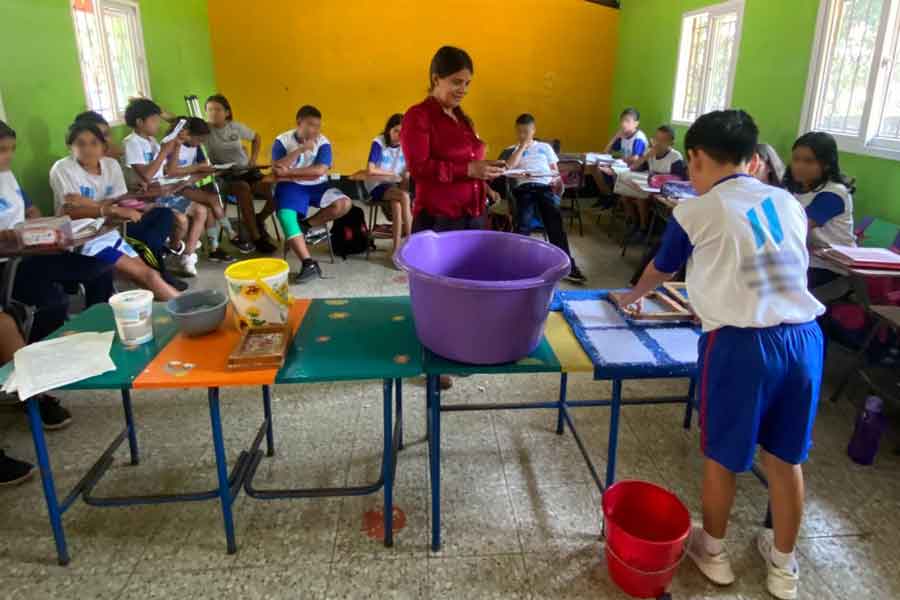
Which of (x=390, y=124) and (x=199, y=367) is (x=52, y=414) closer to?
(x=199, y=367)

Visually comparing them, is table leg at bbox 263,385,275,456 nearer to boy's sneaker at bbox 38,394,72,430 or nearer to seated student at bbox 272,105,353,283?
boy's sneaker at bbox 38,394,72,430

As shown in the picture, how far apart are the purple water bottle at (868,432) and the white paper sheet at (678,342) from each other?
3.27 ft

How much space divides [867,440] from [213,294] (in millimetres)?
2464

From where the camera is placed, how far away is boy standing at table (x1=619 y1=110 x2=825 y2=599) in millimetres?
1461

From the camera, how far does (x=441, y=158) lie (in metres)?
2.50

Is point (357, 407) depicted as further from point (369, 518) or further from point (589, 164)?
point (589, 164)

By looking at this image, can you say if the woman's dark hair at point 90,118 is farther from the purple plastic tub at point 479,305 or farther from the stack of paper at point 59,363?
the purple plastic tub at point 479,305

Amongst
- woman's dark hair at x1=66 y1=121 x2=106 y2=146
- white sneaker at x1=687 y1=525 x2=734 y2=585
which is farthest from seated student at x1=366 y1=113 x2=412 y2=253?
white sneaker at x1=687 y1=525 x2=734 y2=585

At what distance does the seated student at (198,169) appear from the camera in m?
4.81

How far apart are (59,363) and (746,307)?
1787mm

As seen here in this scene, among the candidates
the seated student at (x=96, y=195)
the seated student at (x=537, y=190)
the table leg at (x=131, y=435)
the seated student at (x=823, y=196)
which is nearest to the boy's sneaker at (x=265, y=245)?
the seated student at (x=96, y=195)

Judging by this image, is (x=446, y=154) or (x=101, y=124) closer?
(x=446, y=154)

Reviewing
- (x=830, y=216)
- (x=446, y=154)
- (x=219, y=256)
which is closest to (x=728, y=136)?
(x=446, y=154)

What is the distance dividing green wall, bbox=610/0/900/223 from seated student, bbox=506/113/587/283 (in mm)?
1714
